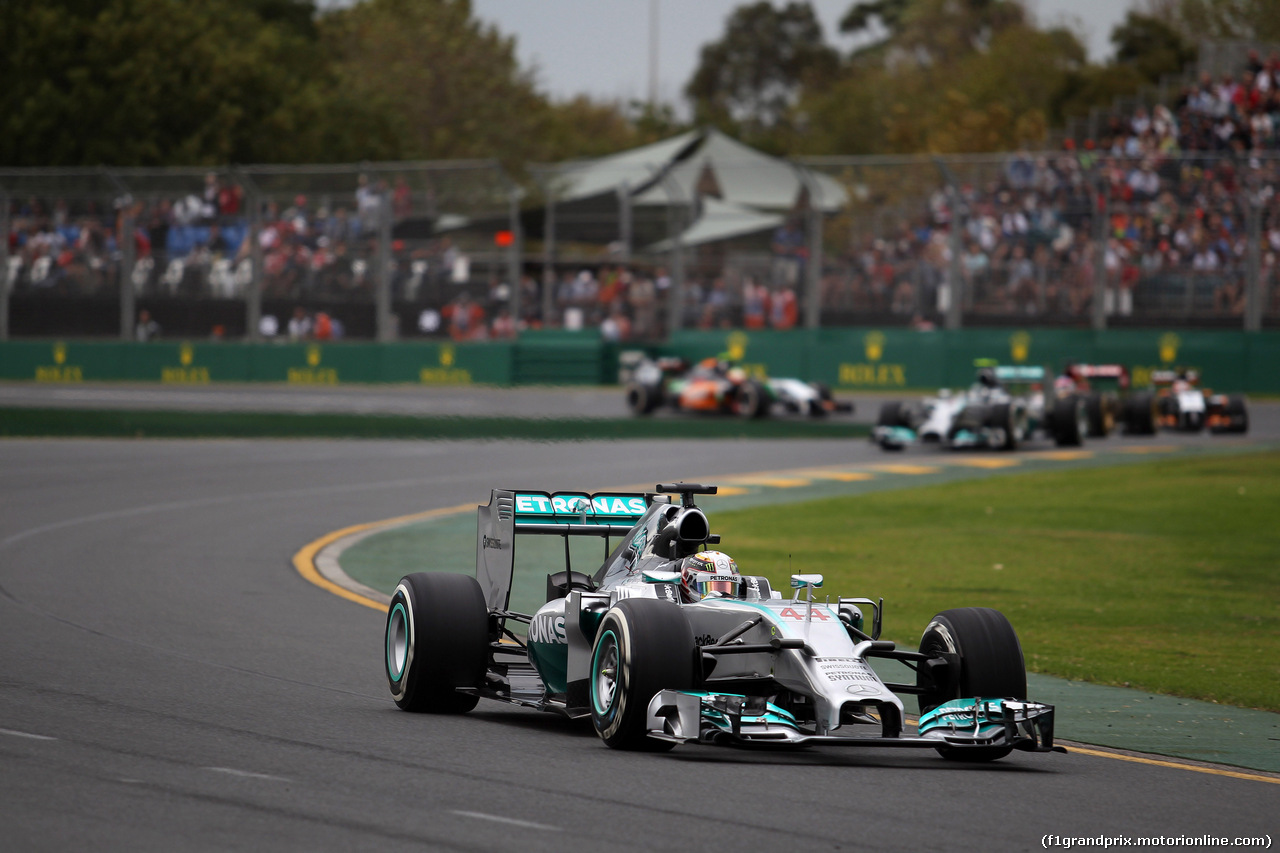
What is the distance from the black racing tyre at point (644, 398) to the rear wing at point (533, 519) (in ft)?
75.6

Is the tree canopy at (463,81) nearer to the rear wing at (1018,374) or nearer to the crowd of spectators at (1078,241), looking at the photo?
the crowd of spectators at (1078,241)

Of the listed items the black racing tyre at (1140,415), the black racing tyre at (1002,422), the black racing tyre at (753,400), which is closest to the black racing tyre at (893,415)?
the black racing tyre at (1002,422)

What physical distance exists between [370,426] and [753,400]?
24.1 ft

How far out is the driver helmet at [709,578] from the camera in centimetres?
796

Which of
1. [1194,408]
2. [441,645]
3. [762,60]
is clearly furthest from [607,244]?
[762,60]

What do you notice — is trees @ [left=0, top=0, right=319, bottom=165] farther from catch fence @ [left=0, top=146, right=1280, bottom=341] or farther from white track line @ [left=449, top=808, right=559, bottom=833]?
white track line @ [left=449, top=808, right=559, bottom=833]

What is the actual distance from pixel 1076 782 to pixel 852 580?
6.60 m

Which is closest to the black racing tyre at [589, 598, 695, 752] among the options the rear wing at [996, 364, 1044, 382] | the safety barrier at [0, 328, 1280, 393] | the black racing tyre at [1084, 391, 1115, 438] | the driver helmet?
the driver helmet

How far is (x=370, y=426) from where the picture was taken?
96.3 ft

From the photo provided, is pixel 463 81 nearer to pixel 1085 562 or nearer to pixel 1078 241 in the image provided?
pixel 1078 241

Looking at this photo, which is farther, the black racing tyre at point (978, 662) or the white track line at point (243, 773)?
the black racing tyre at point (978, 662)

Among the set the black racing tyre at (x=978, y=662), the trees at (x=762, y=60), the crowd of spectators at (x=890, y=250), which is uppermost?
the trees at (x=762, y=60)

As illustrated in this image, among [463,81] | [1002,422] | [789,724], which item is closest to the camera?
[789,724]

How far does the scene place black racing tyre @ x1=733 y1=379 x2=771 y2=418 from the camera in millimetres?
31984
